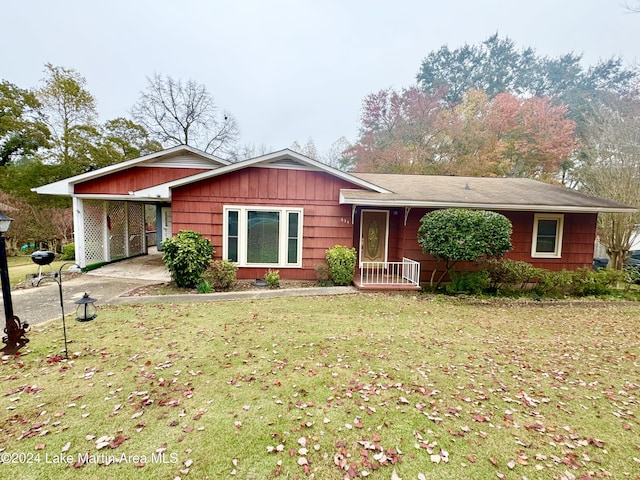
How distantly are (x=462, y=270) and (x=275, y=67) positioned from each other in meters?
23.3

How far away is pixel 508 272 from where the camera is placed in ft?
26.7

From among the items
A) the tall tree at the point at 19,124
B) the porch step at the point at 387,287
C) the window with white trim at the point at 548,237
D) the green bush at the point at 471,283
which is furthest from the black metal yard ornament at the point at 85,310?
the tall tree at the point at 19,124

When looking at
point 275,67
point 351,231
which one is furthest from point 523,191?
point 275,67

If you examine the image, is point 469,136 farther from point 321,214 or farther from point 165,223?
A: point 165,223

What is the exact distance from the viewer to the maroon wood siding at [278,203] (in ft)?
27.1

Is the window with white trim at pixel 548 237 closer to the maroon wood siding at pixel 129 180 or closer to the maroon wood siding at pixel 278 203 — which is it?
the maroon wood siding at pixel 278 203

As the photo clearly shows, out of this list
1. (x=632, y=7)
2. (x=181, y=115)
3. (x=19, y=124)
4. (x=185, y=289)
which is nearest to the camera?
(x=632, y=7)

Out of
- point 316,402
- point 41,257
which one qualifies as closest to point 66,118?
point 41,257

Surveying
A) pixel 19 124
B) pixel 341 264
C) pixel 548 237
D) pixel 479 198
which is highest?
pixel 19 124

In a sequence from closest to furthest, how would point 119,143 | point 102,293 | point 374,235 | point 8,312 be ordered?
point 8,312 < point 102,293 < point 374,235 < point 119,143

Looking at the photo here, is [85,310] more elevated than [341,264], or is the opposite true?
[341,264]

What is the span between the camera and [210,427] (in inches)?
102

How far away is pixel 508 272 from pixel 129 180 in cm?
1257

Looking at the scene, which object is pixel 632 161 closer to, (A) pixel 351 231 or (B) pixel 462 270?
(B) pixel 462 270
